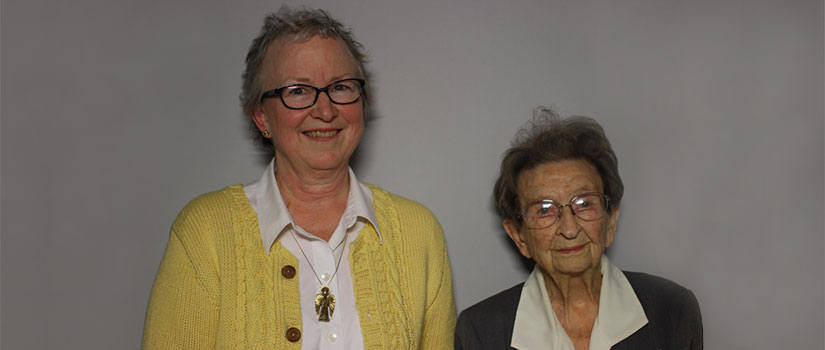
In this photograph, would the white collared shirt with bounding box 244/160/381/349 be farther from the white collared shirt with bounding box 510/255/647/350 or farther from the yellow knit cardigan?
the white collared shirt with bounding box 510/255/647/350

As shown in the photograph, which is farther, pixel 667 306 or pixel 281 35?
pixel 667 306

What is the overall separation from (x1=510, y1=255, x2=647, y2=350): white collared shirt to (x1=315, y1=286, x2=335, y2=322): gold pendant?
607 mm

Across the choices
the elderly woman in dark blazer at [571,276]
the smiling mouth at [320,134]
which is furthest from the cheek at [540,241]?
the smiling mouth at [320,134]

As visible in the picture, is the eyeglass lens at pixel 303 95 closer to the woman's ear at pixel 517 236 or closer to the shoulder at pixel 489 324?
the woman's ear at pixel 517 236

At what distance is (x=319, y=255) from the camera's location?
2.04 metres

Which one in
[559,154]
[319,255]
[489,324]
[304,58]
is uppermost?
[304,58]

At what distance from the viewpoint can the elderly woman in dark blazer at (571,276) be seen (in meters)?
2.12

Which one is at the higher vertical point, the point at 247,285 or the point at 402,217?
the point at 402,217

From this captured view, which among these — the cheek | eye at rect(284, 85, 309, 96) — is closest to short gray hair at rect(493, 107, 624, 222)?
the cheek

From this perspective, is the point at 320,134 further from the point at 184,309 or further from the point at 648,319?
the point at 648,319

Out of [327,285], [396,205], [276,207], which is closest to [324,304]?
[327,285]

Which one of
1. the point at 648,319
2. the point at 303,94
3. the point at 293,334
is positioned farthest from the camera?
the point at 648,319

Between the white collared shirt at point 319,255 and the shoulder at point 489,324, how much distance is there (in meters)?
0.41

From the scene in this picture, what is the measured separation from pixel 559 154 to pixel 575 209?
194 millimetres
